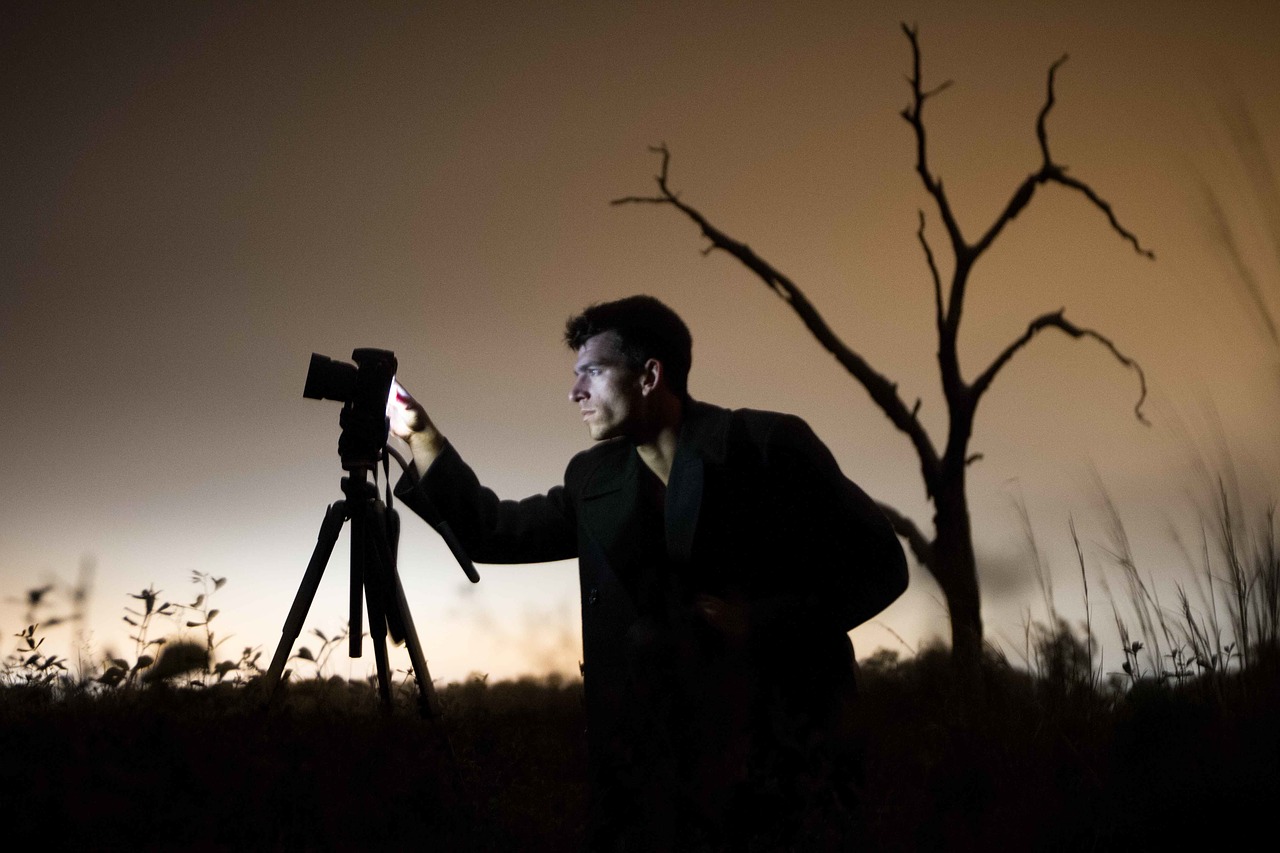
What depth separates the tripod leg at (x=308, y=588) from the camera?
2.94 metres

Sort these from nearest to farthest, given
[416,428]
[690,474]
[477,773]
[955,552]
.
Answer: [477,773]
[690,474]
[416,428]
[955,552]

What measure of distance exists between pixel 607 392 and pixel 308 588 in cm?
118

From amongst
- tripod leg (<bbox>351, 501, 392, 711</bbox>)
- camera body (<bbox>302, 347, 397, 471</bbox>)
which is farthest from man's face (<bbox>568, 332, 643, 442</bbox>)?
tripod leg (<bbox>351, 501, 392, 711</bbox>)

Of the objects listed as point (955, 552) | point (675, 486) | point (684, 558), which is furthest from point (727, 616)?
point (955, 552)

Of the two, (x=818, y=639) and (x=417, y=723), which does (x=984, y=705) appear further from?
(x=417, y=723)

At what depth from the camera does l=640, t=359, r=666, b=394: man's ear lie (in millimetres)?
3406

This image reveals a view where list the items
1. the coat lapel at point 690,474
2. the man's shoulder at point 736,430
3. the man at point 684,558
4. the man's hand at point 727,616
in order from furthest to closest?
the man's shoulder at point 736,430
the coat lapel at point 690,474
the man's hand at point 727,616
the man at point 684,558

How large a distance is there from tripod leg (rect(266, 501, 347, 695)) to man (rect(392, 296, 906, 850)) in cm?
28

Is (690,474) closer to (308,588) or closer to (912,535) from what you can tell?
(308,588)

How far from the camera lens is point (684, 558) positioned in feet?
10.4

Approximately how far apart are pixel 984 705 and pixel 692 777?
2103 mm

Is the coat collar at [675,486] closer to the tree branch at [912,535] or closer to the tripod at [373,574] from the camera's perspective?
the tripod at [373,574]

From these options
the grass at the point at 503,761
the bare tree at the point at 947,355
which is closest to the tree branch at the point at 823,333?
the bare tree at the point at 947,355

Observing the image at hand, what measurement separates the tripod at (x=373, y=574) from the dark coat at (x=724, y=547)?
0.19 m
